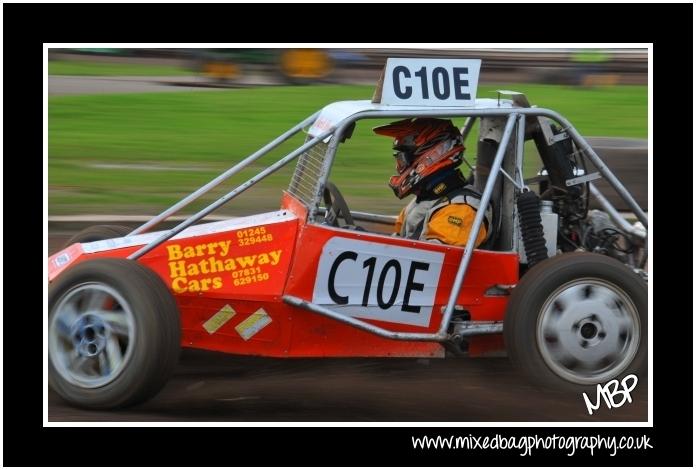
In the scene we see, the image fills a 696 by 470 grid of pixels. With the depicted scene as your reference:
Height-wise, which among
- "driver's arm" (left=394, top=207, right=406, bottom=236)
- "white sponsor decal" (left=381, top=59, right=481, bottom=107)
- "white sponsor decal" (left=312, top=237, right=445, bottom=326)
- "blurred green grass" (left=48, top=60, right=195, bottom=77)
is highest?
"blurred green grass" (left=48, top=60, right=195, bottom=77)

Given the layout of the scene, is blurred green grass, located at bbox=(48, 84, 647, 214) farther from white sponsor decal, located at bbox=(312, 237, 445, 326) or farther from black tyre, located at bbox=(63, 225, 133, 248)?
white sponsor decal, located at bbox=(312, 237, 445, 326)

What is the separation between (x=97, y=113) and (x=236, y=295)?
7.96 m

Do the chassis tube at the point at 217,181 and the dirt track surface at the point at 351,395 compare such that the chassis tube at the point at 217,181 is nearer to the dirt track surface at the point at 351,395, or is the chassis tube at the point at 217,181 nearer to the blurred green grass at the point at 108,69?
the dirt track surface at the point at 351,395


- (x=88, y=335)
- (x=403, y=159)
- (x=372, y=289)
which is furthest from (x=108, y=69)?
(x=372, y=289)

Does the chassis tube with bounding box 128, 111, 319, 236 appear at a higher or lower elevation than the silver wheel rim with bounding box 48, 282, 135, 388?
higher

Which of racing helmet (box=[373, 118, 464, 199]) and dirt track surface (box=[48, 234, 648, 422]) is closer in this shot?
dirt track surface (box=[48, 234, 648, 422])

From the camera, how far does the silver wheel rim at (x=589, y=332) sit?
5.64 m

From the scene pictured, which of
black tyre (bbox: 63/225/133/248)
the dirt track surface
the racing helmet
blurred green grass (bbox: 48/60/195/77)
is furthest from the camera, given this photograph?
blurred green grass (bbox: 48/60/195/77)

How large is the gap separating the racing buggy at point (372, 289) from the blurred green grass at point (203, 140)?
385cm

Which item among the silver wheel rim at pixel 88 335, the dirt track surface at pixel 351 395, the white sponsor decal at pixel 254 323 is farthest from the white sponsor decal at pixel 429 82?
the silver wheel rim at pixel 88 335

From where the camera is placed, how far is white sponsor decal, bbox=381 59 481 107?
18.9 feet

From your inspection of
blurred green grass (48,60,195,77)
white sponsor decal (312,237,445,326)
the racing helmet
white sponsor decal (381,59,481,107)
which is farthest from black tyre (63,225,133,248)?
blurred green grass (48,60,195,77)

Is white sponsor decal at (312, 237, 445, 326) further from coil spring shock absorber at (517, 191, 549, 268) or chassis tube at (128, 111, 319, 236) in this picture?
chassis tube at (128, 111, 319, 236)

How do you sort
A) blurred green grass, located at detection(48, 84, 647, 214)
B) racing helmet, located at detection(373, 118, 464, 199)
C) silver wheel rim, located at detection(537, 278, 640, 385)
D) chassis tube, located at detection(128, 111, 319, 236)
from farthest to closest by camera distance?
blurred green grass, located at detection(48, 84, 647, 214), chassis tube, located at detection(128, 111, 319, 236), racing helmet, located at detection(373, 118, 464, 199), silver wheel rim, located at detection(537, 278, 640, 385)
